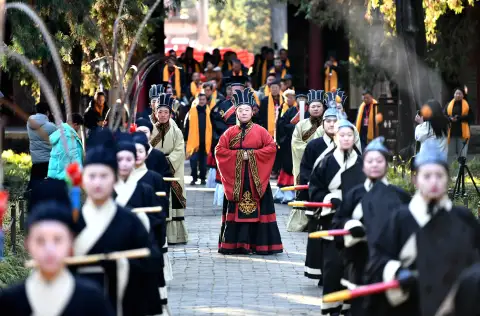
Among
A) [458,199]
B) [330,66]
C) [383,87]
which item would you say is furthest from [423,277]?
[383,87]

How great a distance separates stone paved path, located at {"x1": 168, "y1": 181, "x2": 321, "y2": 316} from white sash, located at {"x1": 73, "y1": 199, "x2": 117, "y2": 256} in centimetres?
413

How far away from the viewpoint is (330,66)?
3266 cm

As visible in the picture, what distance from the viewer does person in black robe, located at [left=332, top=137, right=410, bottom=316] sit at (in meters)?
8.84

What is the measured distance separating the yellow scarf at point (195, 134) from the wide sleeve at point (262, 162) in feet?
22.8

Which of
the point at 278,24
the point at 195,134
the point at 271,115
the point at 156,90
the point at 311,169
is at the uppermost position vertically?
the point at 278,24

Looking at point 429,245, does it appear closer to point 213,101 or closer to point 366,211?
point 366,211

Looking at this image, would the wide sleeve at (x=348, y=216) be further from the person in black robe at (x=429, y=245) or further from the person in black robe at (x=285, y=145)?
the person in black robe at (x=285, y=145)

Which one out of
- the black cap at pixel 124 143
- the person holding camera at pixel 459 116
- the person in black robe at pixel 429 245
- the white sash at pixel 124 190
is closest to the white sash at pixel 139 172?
the white sash at pixel 124 190

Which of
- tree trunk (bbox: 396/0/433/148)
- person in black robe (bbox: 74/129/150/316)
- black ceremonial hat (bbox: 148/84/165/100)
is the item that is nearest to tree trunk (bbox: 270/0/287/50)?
tree trunk (bbox: 396/0/433/148)

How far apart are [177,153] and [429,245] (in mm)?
9400

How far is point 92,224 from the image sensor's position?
7738 mm

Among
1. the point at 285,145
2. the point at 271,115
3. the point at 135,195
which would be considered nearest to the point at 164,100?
the point at 285,145

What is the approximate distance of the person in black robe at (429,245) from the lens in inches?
295

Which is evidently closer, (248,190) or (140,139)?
(140,139)
